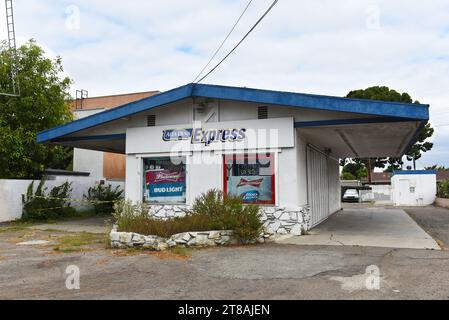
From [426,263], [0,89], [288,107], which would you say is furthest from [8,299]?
[0,89]

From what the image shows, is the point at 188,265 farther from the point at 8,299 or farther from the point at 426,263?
the point at 426,263

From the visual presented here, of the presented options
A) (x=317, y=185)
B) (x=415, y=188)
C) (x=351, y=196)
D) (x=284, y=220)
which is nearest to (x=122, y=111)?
(x=284, y=220)

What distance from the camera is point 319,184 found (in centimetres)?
1681

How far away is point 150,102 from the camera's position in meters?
13.3

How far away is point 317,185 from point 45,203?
11.4 m

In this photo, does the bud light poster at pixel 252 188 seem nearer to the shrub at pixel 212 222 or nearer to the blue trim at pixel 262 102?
the shrub at pixel 212 222

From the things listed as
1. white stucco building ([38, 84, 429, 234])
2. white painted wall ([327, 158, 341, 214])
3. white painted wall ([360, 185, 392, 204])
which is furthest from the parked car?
white stucco building ([38, 84, 429, 234])

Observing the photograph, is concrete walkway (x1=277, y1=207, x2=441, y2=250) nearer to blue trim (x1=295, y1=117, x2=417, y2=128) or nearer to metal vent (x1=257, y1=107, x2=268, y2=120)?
blue trim (x1=295, y1=117, x2=417, y2=128)

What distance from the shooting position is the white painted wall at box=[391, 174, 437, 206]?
108 ft

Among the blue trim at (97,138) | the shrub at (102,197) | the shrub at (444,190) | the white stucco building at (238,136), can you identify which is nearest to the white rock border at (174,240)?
the white stucco building at (238,136)

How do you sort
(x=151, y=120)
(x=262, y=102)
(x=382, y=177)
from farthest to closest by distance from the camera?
(x=382, y=177), (x=151, y=120), (x=262, y=102)

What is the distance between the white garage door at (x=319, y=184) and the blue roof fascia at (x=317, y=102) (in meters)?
3.44

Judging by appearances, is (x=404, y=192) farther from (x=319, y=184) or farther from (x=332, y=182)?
(x=319, y=184)
